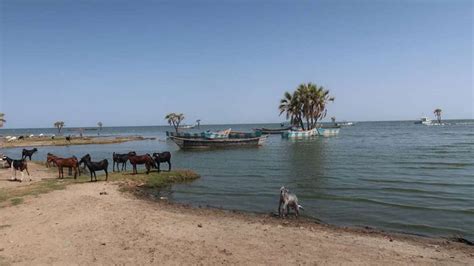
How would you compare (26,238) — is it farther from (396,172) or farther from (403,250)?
(396,172)

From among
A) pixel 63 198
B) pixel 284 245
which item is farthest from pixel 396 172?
pixel 63 198

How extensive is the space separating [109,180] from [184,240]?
12.8 m

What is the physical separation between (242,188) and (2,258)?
14.6 metres

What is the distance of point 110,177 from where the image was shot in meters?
24.1

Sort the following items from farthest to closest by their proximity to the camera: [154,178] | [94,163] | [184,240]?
1. [154,178]
2. [94,163]
3. [184,240]

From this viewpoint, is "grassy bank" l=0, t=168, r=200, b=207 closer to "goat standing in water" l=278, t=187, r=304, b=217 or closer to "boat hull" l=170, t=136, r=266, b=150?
"goat standing in water" l=278, t=187, r=304, b=217

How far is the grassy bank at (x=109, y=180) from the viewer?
17.9m

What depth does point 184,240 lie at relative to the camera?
37.7 ft

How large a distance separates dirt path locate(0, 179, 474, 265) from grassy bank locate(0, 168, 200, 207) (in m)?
2.48

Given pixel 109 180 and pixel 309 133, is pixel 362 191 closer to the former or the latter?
pixel 109 180

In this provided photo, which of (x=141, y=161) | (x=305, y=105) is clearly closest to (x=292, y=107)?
(x=305, y=105)

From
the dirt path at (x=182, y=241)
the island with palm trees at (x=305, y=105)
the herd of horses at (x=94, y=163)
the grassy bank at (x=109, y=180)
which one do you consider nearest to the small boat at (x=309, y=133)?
the island with palm trees at (x=305, y=105)

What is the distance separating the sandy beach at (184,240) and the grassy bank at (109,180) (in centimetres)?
236

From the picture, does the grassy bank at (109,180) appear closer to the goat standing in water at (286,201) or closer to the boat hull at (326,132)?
the goat standing in water at (286,201)
